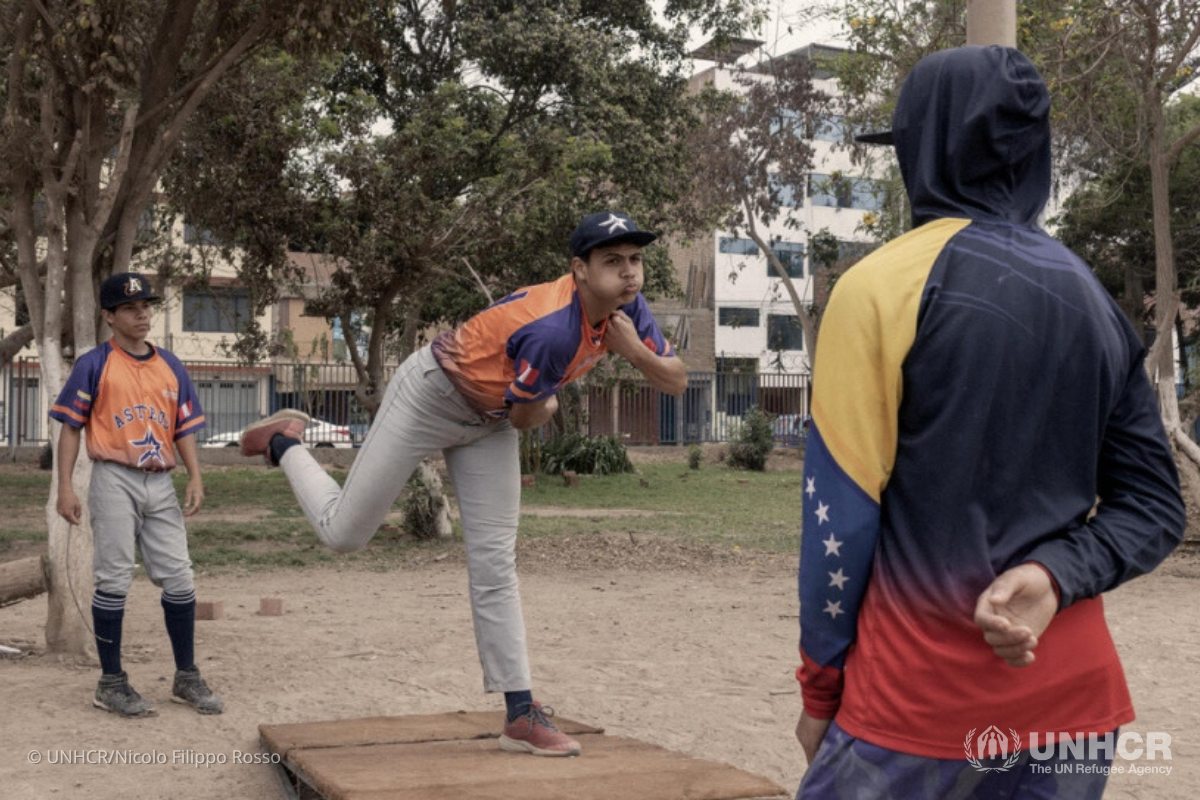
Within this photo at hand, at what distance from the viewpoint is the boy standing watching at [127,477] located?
629cm

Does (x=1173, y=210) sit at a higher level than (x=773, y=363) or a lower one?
higher

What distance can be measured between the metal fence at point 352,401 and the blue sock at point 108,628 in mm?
18018

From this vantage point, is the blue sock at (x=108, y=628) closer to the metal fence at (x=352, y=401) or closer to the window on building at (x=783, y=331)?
the metal fence at (x=352, y=401)

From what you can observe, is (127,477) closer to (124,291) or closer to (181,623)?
(181,623)

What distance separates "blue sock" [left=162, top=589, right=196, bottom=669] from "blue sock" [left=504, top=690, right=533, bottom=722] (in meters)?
2.07

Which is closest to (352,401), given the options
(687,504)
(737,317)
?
(687,504)

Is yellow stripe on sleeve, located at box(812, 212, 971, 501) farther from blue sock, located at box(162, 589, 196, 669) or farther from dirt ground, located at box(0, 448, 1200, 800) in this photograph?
blue sock, located at box(162, 589, 196, 669)

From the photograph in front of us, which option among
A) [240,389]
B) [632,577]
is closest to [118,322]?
[632,577]

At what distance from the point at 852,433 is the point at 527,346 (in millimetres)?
2604

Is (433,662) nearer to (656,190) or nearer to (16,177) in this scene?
(16,177)

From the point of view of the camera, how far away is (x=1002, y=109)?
7.25 feet

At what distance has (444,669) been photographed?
25.4 feet

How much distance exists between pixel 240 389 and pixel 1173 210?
2222 cm

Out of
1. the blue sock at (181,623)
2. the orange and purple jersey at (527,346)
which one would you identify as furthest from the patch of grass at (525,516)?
the orange and purple jersey at (527,346)
